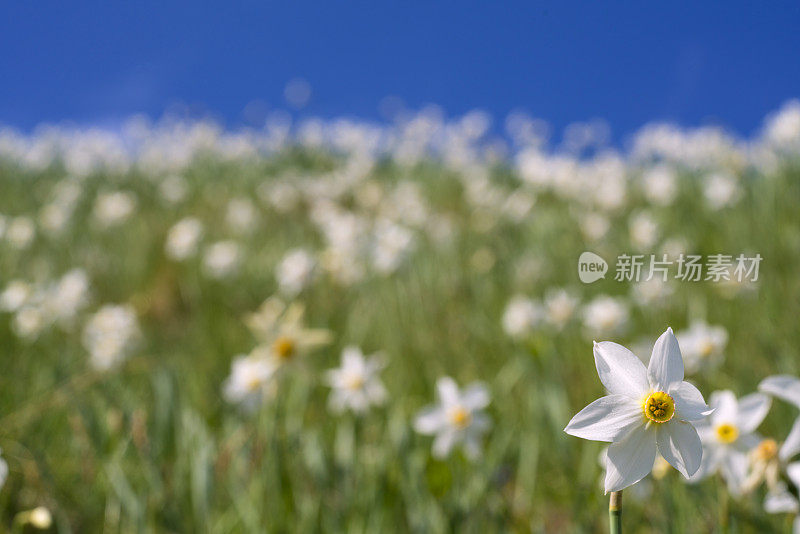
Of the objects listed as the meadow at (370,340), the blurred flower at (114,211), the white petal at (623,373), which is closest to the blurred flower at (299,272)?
the meadow at (370,340)

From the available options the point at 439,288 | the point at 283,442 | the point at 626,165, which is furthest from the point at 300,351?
the point at 626,165

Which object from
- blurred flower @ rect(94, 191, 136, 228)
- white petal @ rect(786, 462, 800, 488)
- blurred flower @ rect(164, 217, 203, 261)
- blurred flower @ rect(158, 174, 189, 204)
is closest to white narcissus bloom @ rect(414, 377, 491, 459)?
white petal @ rect(786, 462, 800, 488)

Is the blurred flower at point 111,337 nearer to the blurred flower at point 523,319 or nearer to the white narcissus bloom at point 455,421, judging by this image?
the white narcissus bloom at point 455,421

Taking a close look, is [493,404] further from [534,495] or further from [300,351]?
[300,351]

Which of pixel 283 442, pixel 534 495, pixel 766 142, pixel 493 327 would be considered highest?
pixel 766 142

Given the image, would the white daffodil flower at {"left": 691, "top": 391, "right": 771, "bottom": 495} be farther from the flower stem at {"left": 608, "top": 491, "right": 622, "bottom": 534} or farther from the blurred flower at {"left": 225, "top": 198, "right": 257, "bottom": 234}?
the blurred flower at {"left": 225, "top": 198, "right": 257, "bottom": 234}

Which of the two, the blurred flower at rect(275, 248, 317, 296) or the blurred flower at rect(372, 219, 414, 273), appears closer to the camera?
the blurred flower at rect(275, 248, 317, 296)
